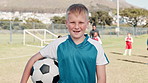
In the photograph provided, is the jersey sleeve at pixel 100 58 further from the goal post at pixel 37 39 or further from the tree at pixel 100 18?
the tree at pixel 100 18

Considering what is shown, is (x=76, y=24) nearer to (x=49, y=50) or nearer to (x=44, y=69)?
(x=49, y=50)

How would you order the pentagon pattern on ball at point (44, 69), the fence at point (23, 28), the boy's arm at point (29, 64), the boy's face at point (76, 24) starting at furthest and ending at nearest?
the fence at point (23, 28), the pentagon pattern on ball at point (44, 69), the boy's arm at point (29, 64), the boy's face at point (76, 24)

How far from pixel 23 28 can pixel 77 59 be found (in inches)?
1152

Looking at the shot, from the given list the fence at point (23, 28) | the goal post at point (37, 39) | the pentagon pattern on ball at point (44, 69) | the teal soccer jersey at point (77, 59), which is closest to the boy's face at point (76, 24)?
the teal soccer jersey at point (77, 59)

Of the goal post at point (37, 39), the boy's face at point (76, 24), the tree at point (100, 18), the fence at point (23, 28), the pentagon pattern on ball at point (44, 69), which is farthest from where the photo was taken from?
the tree at point (100, 18)

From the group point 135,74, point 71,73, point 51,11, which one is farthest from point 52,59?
point 51,11

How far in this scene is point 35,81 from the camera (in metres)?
3.01

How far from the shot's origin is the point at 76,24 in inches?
98.9

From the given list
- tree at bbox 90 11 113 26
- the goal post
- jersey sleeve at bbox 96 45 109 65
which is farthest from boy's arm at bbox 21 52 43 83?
tree at bbox 90 11 113 26

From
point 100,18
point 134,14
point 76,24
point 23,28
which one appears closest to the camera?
point 76,24

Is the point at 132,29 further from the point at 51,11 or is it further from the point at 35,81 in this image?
the point at 51,11

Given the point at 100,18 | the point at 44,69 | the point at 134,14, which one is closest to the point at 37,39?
the point at 44,69

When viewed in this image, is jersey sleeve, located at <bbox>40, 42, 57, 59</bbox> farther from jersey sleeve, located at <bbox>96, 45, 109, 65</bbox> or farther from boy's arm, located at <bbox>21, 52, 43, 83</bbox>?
jersey sleeve, located at <bbox>96, 45, 109, 65</bbox>

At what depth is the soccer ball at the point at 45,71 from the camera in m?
2.80
